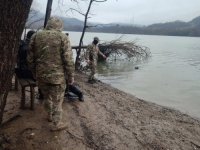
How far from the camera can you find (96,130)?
419cm

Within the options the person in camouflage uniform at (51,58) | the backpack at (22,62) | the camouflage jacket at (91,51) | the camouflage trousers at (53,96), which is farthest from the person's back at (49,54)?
the camouflage jacket at (91,51)

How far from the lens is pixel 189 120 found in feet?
20.0

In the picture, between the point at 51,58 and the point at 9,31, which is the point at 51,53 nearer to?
the point at 51,58

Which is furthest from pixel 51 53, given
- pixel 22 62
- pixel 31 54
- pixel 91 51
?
pixel 91 51

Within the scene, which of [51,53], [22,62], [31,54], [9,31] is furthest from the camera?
[22,62]

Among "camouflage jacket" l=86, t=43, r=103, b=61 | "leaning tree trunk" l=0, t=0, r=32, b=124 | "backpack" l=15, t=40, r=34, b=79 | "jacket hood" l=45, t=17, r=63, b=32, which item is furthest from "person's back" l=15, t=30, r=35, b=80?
"camouflage jacket" l=86, t=43, r=103, b=61

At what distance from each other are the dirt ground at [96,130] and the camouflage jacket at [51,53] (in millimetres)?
1014

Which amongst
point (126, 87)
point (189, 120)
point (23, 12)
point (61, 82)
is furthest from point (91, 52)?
point (23, 12)

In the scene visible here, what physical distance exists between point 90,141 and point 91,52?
5522 mm

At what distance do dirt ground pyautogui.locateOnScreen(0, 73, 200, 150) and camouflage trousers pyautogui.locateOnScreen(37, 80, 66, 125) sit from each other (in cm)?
42

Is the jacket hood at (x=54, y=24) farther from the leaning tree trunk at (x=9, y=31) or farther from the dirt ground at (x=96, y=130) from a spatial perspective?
the dirt ground at (x=96, y=130)

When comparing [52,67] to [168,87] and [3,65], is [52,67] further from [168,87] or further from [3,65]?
[168,87]

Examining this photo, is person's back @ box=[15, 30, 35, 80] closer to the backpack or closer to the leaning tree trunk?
the backpack

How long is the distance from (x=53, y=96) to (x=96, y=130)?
1258mm
